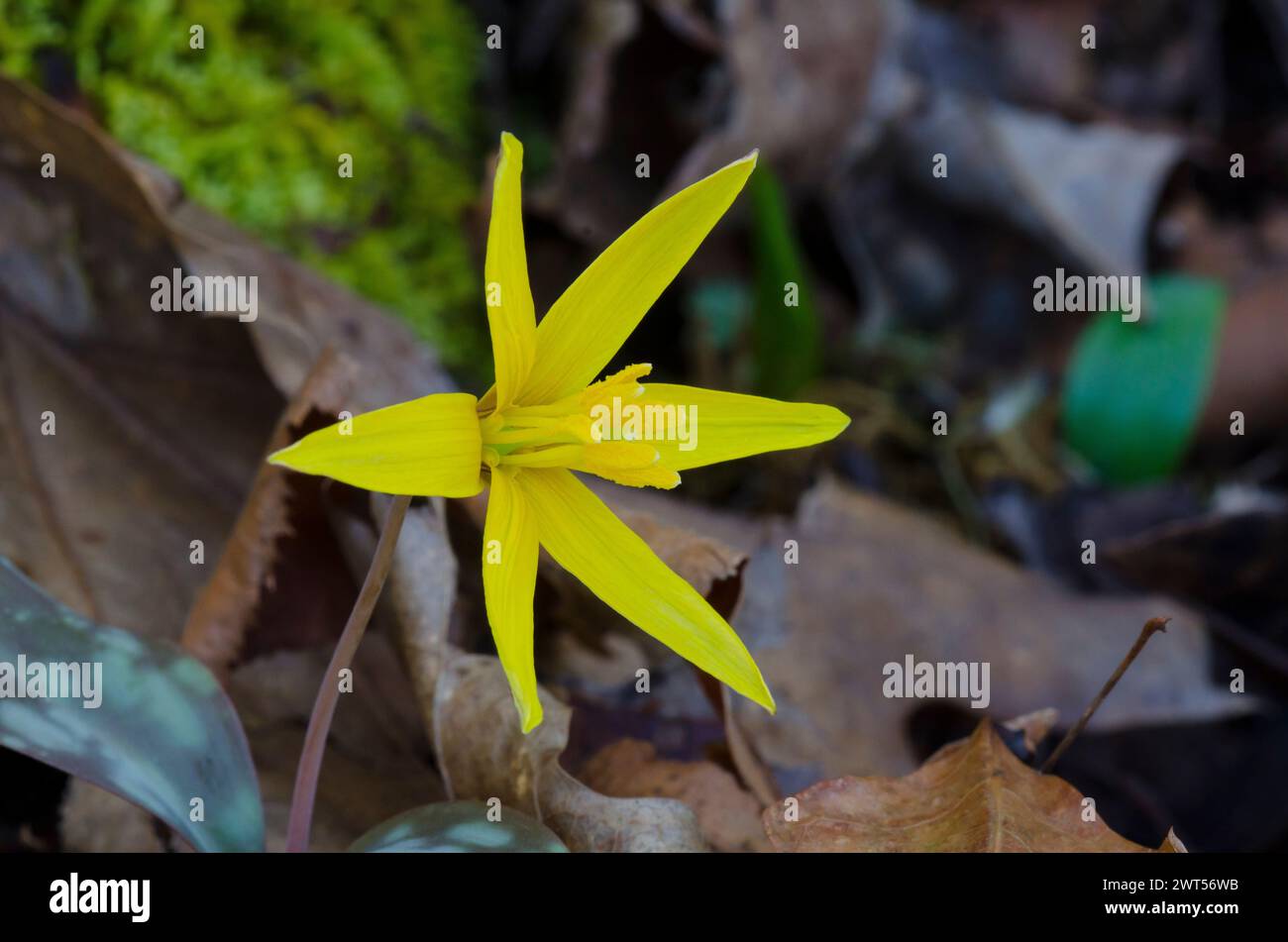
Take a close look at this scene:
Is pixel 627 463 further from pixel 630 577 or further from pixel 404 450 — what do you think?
pixel 404 450

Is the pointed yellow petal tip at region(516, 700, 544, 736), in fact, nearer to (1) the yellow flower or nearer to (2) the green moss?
(1) the yellow flower

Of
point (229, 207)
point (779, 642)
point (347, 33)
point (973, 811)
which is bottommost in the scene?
point (973, 811)

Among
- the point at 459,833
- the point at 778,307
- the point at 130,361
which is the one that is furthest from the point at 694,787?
the point at 778,307

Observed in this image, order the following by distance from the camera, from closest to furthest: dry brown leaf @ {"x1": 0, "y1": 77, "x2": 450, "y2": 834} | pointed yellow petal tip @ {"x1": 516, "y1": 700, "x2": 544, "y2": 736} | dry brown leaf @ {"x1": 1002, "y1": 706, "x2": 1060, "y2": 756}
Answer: pointed yellow petal tip @ {"x1": 516, "y1": 700, "x2": 544, "y2": 736} < dry brown leaf @ {"x1": 1002, "y1": 706, "x2": 1060, "y2": 756} < dry brown leaf @ {"x1": 0, "y1": 77, "x2": 450, "y2": 834}

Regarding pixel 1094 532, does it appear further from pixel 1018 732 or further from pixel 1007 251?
pixel 1018 732

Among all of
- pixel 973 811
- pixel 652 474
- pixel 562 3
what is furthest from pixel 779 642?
pixel 562 3

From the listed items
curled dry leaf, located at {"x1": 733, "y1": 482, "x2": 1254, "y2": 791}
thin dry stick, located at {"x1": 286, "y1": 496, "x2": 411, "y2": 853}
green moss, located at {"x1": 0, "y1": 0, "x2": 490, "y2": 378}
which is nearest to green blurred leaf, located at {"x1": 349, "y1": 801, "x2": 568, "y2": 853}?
thin dry stick, located at {"x1": 286, "y1": 496, "x2": 411, "y2": 853}
